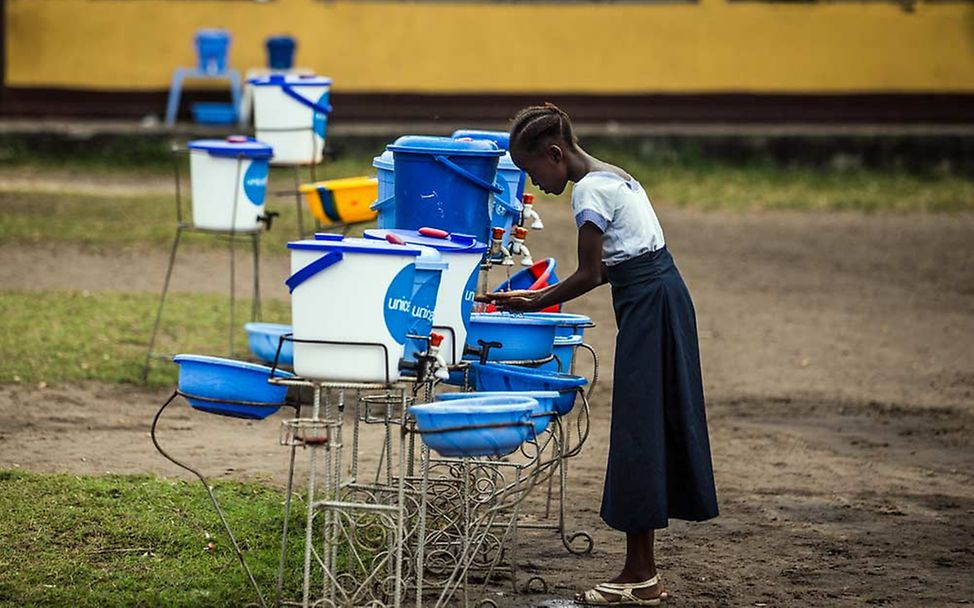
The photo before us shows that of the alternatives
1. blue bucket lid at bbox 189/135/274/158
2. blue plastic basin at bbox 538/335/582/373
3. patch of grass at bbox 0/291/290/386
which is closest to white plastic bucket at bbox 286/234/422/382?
blue plastic basin at bbox 538/335/582/373

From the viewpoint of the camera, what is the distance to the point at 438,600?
200 inches

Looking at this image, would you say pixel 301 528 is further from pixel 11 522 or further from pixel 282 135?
pixel 282 135

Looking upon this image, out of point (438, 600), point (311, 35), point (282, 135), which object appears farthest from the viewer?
point (311, 35)

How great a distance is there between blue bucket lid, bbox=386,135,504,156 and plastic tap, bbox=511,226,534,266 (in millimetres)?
514

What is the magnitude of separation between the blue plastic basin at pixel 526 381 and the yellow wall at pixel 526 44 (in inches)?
534

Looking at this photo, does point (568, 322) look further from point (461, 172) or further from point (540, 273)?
point (461, 172)

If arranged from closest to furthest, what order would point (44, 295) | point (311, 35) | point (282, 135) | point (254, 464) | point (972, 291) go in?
1. point (254, 464)
2. point (282, 135)
3. point (44, 295)
4. point (972, 291)
5. point (311, 35)

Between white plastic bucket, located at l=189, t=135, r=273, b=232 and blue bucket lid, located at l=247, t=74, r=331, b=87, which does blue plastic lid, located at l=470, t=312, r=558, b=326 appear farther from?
blue bucket lid, located at l=247, t=74, r=331, b=87

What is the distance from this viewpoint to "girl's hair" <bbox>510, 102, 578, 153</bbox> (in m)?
5.18

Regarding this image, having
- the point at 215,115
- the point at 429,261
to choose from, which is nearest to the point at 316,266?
the point at 429,261

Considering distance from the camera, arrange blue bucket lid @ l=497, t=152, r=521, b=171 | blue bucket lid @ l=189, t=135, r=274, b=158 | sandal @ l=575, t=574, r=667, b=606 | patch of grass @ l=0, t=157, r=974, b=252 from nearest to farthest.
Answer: sandal @ l=575, t=574, r=667, b=606 < blue bucket lid @ l=497, t=152, r=521, b=171 < blue bucket lid @ l=189, t=135, r=274, b=158 < patch of grass @ l=0, t=157, r=974, b=252

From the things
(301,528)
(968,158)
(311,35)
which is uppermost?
(311,35)

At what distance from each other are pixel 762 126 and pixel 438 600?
1502 centimetres

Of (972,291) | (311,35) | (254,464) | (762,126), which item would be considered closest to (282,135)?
(254,464)
